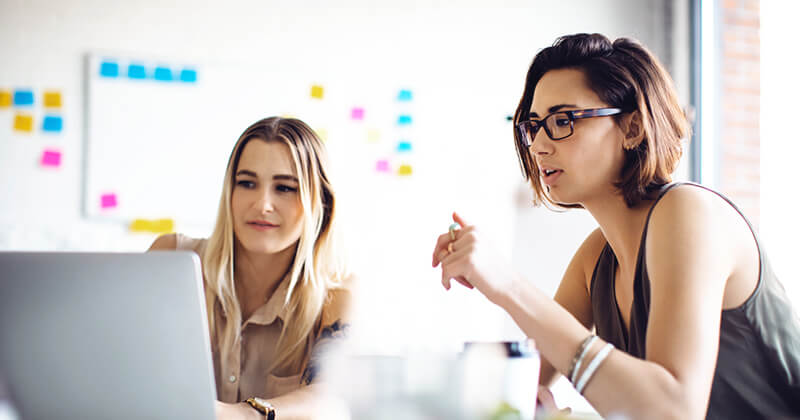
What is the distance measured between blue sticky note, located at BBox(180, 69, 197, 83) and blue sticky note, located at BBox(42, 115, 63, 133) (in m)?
0.52

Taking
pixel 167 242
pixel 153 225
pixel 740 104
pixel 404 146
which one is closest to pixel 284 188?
pixel 167 242

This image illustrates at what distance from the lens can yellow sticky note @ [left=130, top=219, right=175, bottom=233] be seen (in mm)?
2717

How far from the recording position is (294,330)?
4.94ft

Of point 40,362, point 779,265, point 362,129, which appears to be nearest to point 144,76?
point 362,129

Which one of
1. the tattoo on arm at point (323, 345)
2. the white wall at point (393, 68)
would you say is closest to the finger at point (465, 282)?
the tattoo on arm at point (323, 345)

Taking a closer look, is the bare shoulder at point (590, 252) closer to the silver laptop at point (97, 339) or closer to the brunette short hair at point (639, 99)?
the brunette short hair at point (639, 99)

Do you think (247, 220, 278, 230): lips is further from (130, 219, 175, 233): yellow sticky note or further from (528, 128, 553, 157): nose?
(130, 219, 175, 233): yellow sticky note

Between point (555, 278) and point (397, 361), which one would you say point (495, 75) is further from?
point (397, 361)

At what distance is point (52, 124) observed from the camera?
2.66 meters

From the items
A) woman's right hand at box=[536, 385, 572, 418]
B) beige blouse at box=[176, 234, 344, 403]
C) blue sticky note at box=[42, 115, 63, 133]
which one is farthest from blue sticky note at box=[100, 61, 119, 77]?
woman's right hand at box=[536, 385, 572, 418]

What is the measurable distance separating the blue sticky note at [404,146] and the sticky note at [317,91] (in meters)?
0.42

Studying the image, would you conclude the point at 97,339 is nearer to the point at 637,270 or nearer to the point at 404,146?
the point at 637,270

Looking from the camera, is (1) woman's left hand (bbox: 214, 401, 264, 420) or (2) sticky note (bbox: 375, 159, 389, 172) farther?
(2) sticky note (bbox: 375, 159, 389, 172)

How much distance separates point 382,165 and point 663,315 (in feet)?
6.96
